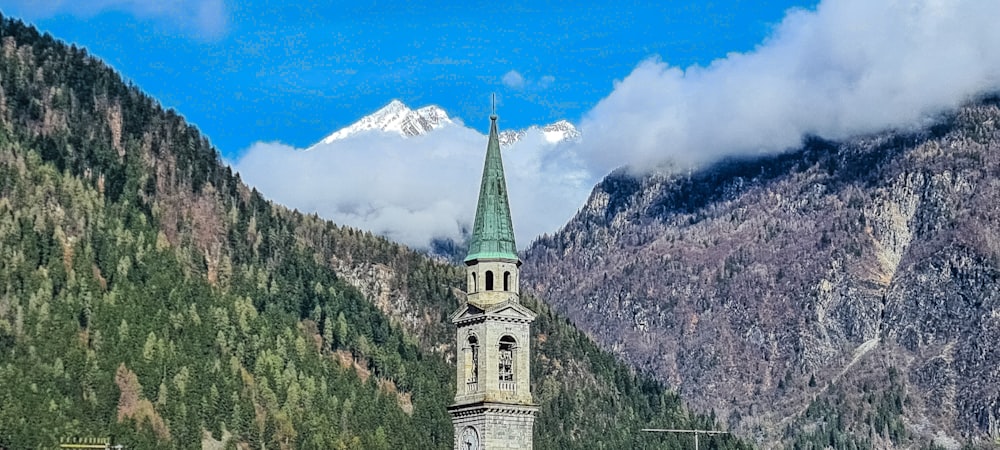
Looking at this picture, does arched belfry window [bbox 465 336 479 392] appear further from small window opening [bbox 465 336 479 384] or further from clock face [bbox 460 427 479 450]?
clock face [bbox 460 427 479 450]

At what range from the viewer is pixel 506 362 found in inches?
5463

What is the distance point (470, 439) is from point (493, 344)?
6.00 meters

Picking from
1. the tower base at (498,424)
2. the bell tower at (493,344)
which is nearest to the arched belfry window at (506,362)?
the bell tower at (493,344)

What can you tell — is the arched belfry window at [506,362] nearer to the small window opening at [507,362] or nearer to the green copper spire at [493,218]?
the small window opening at [507,362]

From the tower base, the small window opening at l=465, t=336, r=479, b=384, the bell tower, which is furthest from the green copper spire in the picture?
the tower base

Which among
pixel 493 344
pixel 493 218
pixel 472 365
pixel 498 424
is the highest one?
→ pixel 493 218

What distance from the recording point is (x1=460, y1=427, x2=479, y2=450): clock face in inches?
5359

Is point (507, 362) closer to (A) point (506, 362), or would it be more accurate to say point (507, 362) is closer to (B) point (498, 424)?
(A) point (506, 362)

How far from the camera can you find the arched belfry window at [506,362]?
13762 cm

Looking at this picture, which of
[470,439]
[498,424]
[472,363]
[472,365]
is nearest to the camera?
[498,424]

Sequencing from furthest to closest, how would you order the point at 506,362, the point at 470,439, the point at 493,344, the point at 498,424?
the point at 506,362, the point at 493,344, the point at 470,439, the point at 498,424

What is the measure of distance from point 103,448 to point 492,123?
4999 centimetres

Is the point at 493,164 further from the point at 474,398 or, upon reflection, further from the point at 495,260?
the point at 474,398

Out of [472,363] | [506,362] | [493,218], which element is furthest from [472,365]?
[493,218]
